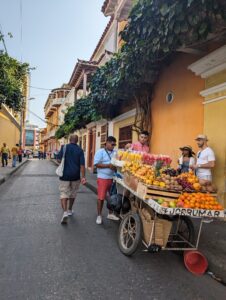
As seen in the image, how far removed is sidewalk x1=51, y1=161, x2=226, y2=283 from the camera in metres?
4.27

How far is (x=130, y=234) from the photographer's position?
15.9ft

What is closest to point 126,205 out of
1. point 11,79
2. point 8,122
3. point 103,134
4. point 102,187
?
point 102,187

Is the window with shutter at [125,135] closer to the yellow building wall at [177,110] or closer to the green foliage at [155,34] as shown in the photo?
the green foliage at [155,34]

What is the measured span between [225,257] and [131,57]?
5.52 m

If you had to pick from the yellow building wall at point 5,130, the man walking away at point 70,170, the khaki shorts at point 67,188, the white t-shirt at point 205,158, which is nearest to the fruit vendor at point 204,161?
the white t-shirt at point 205,158

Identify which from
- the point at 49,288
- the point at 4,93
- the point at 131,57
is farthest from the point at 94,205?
the point at 4,93

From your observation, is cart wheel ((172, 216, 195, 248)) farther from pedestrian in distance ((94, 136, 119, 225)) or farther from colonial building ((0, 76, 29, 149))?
colonial building ((0, 76, 29, 149))

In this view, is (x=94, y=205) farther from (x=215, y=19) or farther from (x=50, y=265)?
(x=215, y=19)

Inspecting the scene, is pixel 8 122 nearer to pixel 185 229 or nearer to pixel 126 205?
pixel 126 205

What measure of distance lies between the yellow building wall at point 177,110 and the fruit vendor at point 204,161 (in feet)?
3.22

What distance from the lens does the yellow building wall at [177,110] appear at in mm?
7754

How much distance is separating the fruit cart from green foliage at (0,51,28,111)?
838 cm

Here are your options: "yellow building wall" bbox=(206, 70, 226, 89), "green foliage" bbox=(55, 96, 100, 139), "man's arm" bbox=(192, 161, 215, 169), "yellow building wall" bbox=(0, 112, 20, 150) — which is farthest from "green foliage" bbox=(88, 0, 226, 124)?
"yellow building wall" bbox=(0, 112, 20, 150)

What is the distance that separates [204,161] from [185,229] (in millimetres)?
1905
